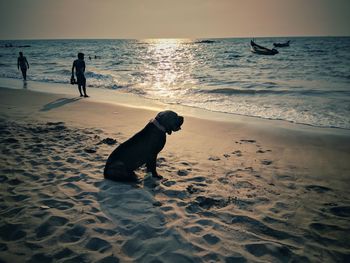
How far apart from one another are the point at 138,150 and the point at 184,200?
4.10 ft

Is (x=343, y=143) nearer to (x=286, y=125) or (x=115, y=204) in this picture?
(x=286, y=125)

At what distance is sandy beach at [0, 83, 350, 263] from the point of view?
3.00 metres

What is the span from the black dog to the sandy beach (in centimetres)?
26

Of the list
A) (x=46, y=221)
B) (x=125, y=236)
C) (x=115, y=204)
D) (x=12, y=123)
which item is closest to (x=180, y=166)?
(x=115, y=204)

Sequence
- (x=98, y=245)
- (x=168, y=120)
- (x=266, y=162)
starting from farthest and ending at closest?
1. (x=266, y=162)
2. (x=168, y=120)
3. (x=98, y=245)

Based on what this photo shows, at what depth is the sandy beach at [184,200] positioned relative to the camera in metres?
3.00

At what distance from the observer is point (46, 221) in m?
3.42

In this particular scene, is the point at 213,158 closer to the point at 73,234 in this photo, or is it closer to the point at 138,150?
the point at 138,150

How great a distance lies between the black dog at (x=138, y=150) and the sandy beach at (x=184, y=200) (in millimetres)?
257

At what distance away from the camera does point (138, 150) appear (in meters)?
4.57

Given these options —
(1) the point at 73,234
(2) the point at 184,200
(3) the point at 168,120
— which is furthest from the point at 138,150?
(1) the point at 73,234

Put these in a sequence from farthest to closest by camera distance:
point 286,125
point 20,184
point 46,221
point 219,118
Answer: point 219,118, point 286,125, point 20,184, point 46,221

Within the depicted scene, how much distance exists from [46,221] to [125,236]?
1170 millimetres

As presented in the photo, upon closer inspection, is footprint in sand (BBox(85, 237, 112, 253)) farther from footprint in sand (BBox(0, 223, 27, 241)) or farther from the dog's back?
the dog's back
